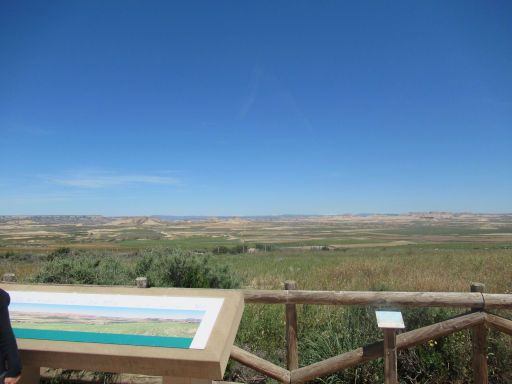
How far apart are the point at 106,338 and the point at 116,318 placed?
0.29 meters

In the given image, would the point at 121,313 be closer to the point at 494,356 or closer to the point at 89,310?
the point at 89,310

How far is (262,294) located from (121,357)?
2.03 metres

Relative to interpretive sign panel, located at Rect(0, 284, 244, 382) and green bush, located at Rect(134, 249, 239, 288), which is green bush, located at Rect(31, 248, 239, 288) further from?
interpretive sign panel, located at Rect(0, 284, 244, 382)

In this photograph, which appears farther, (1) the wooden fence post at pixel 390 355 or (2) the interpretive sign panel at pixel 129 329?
(1) the wooden fence post at pixel 390 355

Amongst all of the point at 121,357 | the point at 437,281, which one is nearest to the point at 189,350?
the point at 121,357

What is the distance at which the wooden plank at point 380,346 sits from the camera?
3.75 meters

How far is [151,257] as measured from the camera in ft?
22.3

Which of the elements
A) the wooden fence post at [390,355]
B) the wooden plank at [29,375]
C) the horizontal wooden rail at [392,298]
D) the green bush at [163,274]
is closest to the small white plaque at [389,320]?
the wooden fence post at [390,355]

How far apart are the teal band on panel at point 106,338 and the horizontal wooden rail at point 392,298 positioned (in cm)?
172

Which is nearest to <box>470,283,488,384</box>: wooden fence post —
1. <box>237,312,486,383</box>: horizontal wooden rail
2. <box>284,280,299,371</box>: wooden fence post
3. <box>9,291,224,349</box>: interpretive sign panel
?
<box>237,312,486,383</box>: horizontal wooden rail

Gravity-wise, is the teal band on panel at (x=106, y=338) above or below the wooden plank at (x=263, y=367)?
above

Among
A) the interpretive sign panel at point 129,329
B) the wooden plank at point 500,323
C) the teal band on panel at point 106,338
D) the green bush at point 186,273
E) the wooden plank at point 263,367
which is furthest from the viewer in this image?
the green bush at point 186,273

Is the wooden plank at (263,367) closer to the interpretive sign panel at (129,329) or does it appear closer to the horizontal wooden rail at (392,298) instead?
the horizontal wooden rail at (392,298)

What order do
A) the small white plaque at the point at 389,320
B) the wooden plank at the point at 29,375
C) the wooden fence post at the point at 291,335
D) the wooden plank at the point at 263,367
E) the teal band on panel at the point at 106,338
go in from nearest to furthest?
the teal band on panel at the point at 106,338 < the small white plaque at the point at 389,320 < the wooden plank at the point at 29,375 < the wooden plank at the point at 263,367 < the wooden fence post at the point at 291,335
